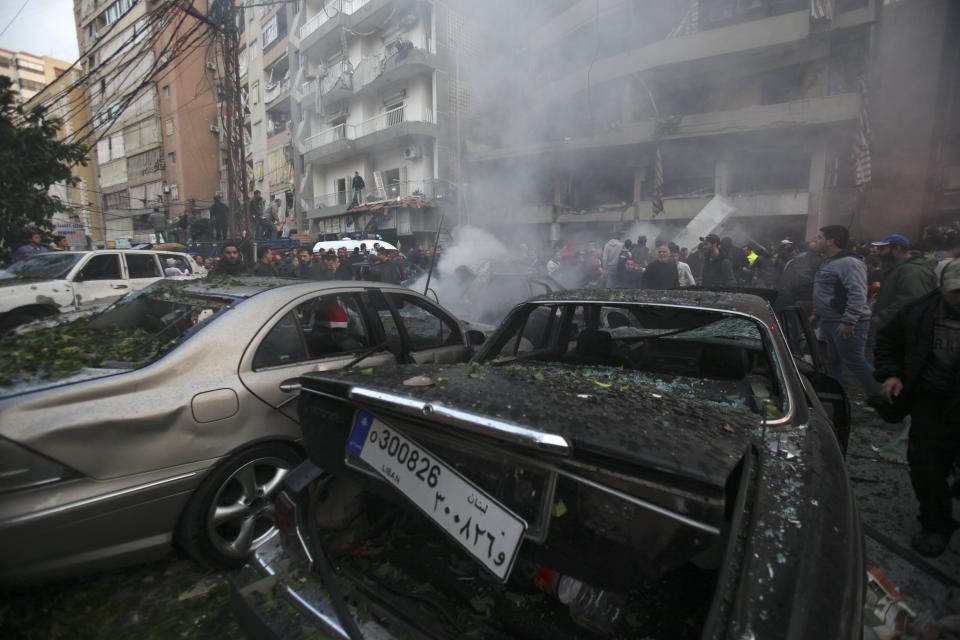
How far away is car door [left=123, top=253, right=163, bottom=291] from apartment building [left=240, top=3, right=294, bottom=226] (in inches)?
899

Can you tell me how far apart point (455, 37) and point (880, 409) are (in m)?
23.4

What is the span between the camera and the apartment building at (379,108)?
2164 cm

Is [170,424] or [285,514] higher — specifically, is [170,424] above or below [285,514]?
above

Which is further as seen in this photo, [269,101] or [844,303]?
[269,101]

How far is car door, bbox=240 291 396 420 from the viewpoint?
2.46 meters

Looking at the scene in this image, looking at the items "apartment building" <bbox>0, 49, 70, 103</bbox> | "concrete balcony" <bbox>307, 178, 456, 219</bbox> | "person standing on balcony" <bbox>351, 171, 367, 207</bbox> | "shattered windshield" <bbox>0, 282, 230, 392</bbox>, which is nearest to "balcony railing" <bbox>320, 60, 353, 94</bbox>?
"person standing on balcony" <bbox>351, 171, 367, 207</bbox>

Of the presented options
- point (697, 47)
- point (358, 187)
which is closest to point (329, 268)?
point (697, 47)

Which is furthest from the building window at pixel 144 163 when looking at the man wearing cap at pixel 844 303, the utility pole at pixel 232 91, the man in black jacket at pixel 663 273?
the man wearing cap at pixel 844 303

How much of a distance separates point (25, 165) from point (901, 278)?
38.5ft

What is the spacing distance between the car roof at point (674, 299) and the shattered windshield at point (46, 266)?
7.83 m

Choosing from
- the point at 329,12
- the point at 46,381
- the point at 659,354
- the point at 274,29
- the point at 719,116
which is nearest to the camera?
the point at 46,381

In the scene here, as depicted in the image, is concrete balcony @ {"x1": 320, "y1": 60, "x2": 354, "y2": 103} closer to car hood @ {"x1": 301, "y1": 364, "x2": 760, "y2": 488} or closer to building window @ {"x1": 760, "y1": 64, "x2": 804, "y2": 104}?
building window @ {"x1": 760, "y1": 64, "x2": 804, "y2": 104}

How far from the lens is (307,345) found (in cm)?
277

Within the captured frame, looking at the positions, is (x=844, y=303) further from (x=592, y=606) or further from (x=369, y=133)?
(x=369, y=133)
